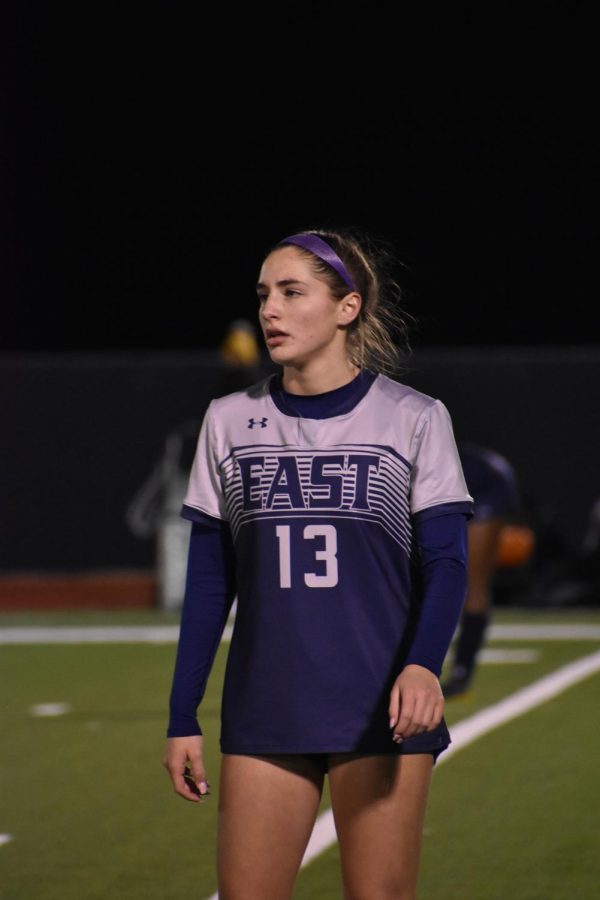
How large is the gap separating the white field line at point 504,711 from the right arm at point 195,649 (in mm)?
2763

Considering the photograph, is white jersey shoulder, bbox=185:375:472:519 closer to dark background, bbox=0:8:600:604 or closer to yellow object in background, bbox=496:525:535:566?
yellow object in background, bbox=496:525:535:566

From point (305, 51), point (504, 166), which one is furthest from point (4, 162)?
point (504, 166)

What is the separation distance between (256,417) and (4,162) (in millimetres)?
20142

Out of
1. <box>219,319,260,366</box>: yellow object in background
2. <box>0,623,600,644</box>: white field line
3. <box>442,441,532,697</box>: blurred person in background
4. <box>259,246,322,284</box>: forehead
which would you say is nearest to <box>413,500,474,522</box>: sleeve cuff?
<box>259,246,322,284</box>: forehead

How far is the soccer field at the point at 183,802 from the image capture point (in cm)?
649

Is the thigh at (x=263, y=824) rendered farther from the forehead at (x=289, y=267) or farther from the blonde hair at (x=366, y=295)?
the forehead at (x=289, y=267)

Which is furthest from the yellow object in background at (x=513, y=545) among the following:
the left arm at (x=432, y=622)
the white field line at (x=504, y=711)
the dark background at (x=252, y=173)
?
the dark background at (x=252, y=173)

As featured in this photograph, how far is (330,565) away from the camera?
13.0 feet

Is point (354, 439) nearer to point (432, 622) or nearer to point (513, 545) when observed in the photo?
point (432, 622)

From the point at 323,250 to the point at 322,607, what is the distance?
2.67 ft

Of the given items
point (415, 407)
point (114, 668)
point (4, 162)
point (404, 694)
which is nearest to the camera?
point (404, 694)

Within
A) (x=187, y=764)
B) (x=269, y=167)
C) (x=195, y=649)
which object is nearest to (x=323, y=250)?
(x=195, y=649)

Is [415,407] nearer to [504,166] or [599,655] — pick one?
[599,655]

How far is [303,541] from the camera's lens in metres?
3.98
